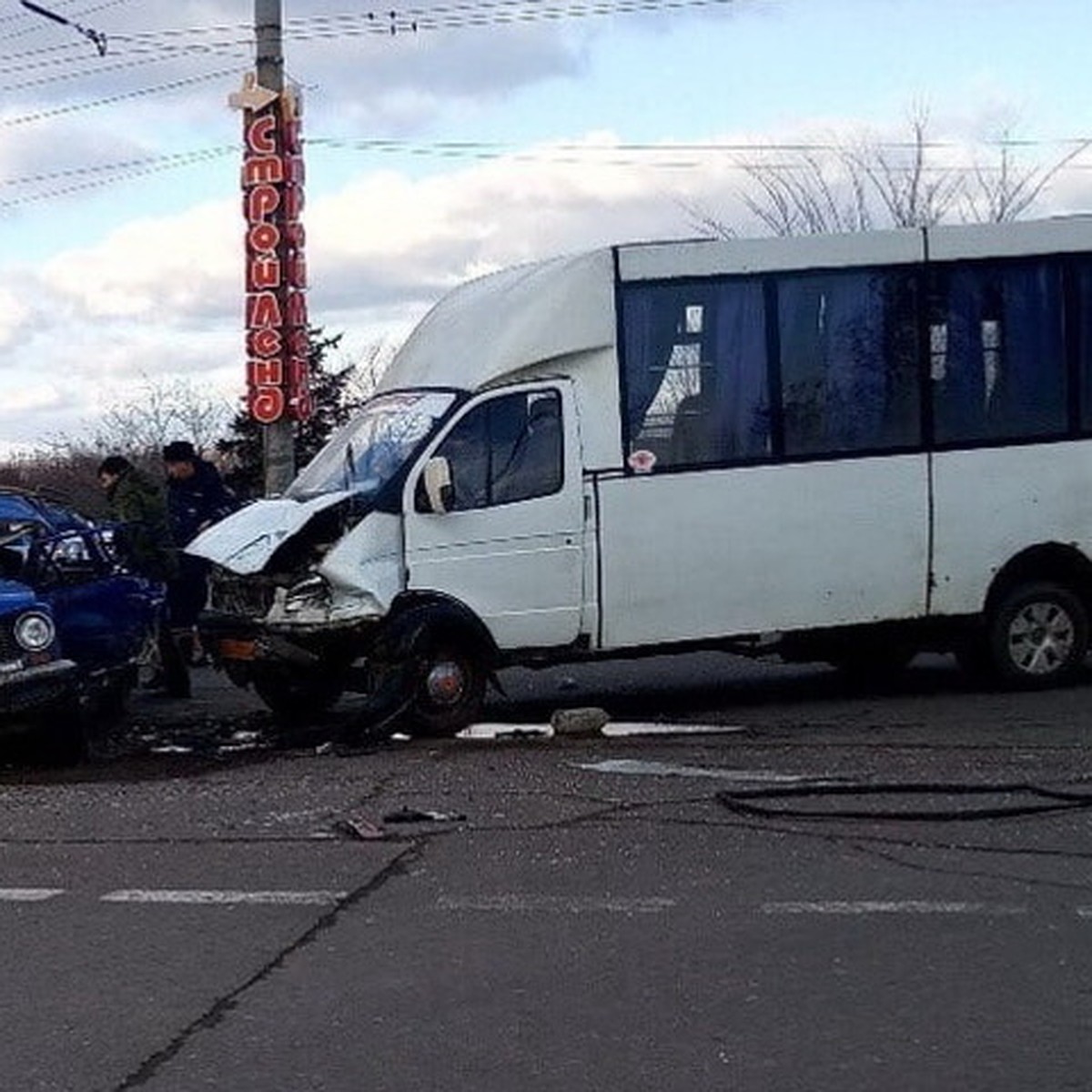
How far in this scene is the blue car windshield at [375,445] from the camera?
13.1 meters

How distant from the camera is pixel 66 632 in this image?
41.2 ft

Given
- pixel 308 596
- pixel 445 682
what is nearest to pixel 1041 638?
pixel 445 682

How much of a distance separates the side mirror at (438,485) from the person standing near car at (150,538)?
118 inches

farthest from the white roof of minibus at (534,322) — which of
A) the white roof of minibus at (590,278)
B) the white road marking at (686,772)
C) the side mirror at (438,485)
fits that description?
the white road marking at (686,772)

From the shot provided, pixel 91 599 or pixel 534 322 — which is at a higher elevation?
pixel 534 322

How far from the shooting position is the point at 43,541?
517 inches

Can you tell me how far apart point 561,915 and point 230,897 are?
132cm

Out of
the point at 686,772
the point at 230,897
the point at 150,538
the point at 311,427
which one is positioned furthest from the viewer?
the point at 311,427

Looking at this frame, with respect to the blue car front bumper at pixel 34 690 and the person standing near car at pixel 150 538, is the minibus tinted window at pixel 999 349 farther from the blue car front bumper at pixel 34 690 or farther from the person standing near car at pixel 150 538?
the blue car front bumper at pixel 34 690

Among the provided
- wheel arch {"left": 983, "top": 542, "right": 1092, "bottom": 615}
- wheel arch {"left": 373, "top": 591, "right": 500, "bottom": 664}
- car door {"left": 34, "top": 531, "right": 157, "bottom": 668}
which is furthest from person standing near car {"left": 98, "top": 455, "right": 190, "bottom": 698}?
wheel arch {"left": 983, "top": 542, "right": 1092, "bottom": 615}

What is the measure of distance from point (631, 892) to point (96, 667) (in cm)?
555

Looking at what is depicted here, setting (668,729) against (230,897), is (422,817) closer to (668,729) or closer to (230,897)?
(230,897)

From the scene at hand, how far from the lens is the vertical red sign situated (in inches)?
1014

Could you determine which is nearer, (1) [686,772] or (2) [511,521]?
(1) [686,772]
